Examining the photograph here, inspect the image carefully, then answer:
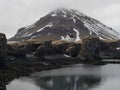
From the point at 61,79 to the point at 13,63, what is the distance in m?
48.8

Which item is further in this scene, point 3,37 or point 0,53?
point 3,37

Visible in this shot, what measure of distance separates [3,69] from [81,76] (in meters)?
30.7

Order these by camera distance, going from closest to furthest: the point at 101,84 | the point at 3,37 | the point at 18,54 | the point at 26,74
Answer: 1. the point at 101,84
2. the point at 26,74
3. the point at 3,37
4. the point at 18,54

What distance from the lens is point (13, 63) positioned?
170m

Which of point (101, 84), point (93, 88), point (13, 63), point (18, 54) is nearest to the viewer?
point (93, 88)

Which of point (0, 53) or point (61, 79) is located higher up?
point (0, 53)

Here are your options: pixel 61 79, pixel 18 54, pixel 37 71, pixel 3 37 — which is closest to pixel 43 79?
pixel 61 79

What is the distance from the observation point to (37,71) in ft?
510

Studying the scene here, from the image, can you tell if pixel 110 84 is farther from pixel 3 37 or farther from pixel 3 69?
pixel 3 37

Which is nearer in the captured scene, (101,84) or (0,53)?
(101,84)

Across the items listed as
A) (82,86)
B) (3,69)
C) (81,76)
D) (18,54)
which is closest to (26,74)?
(3,69)

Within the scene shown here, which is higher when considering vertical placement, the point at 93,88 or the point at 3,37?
the point at 3,37

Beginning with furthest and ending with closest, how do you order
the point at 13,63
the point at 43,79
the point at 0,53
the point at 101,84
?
the point at 13,63
the point at 0,53
the point at 43,79
the point at 101,84

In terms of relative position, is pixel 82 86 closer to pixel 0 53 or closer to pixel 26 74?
pixel 26 74
